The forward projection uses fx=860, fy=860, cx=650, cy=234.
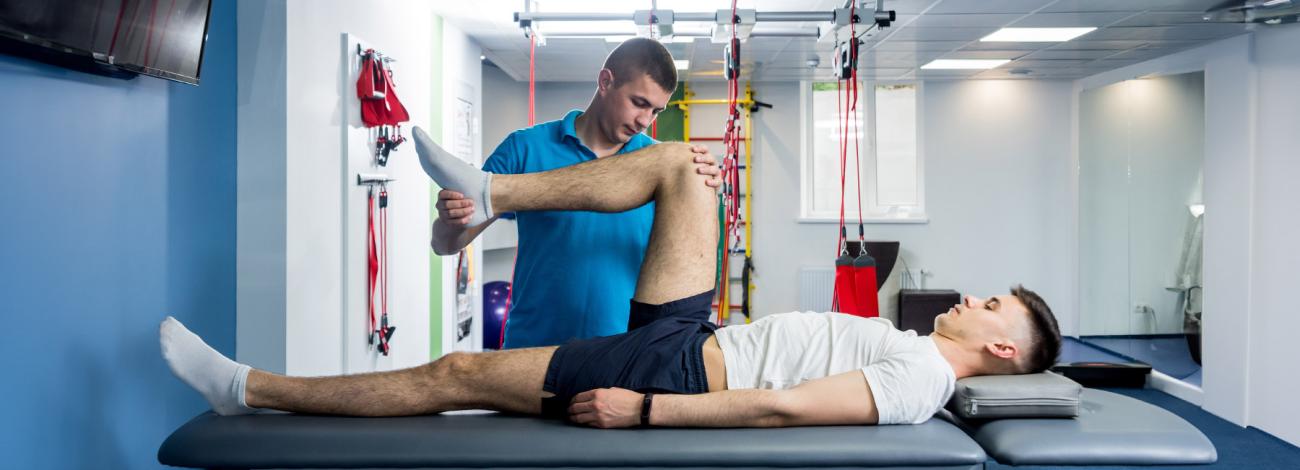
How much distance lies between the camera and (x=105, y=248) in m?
1.80

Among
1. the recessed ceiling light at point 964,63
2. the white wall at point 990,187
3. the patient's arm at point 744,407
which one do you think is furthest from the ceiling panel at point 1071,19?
the patient's arm at point 744,407

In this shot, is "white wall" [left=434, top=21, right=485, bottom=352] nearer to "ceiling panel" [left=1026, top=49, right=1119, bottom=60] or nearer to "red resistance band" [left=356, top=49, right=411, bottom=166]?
"red resistance band" [left=356, top=49, right=411, bottom=166]

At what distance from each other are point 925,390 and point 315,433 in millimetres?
1132

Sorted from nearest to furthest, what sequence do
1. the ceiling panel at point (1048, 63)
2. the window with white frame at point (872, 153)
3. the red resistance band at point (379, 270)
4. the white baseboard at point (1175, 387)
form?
the red resistance band at point (379, 270), the white baseboard at point (1175, 387), the ceiling panel at point (1048, 63), the window with white frame at point (872, 153)

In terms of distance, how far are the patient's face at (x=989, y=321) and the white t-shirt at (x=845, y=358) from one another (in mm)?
111

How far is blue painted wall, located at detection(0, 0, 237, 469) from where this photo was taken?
1.55 meters

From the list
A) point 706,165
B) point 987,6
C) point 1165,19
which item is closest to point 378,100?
point 706,165

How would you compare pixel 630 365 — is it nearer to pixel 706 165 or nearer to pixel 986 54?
pixel 706 165

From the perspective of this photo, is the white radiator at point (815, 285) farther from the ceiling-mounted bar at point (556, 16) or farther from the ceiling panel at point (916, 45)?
the ceiling-mounted bar at point (556, 16)

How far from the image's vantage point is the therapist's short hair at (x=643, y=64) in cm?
203

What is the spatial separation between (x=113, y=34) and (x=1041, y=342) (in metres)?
2.04

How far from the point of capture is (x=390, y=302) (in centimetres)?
384

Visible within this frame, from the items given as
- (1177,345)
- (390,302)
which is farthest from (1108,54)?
(390,302)

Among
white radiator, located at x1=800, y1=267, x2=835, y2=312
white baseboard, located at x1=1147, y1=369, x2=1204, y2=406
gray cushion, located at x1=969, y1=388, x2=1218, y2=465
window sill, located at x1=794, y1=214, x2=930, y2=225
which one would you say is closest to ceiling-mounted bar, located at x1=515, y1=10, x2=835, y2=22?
gray cushion, located at x1=969, y1=388, x2=1218, y2=465
